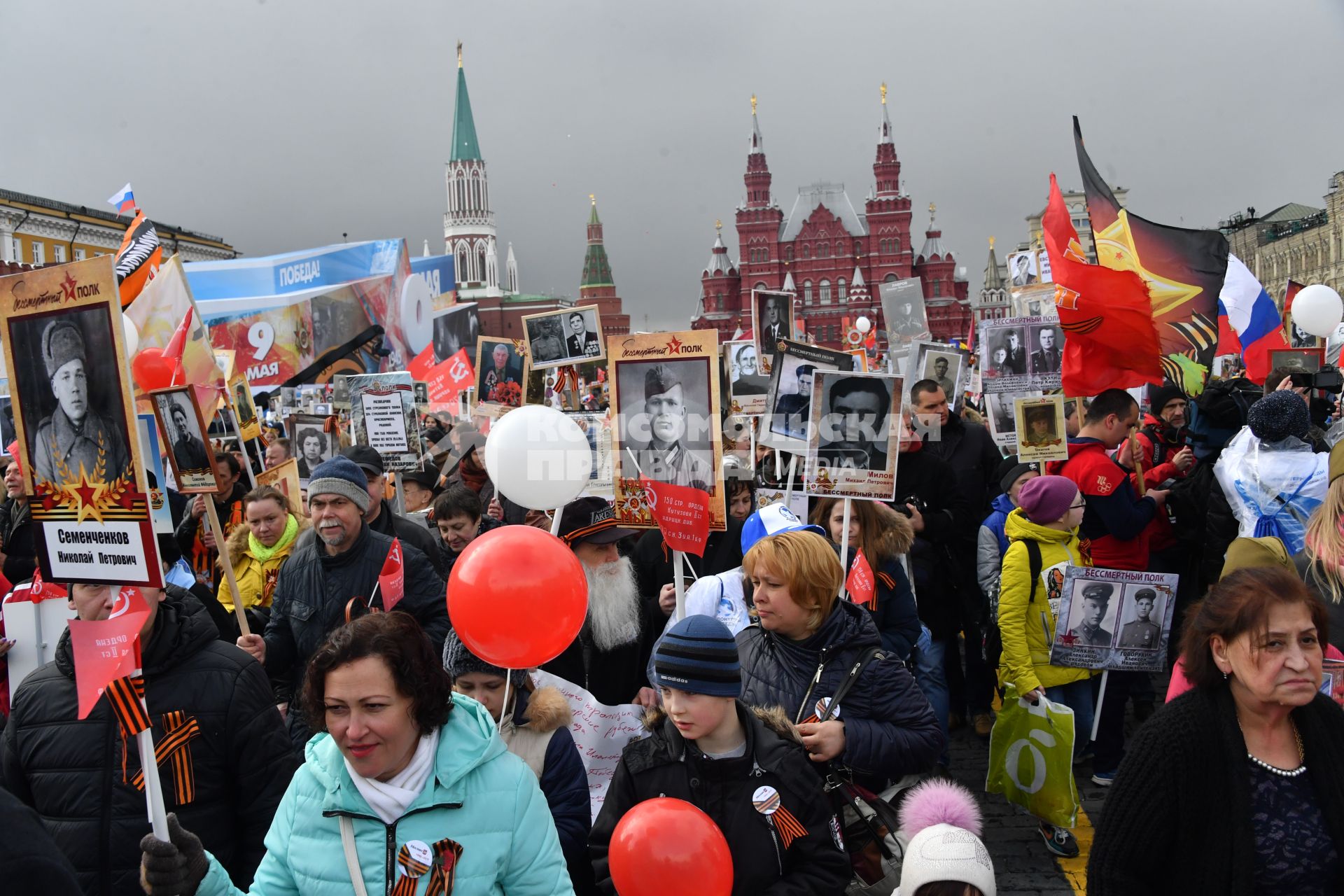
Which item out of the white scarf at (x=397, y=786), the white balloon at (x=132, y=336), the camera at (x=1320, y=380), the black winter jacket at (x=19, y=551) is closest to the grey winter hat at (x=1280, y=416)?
the camera at (x=1320, y=380)

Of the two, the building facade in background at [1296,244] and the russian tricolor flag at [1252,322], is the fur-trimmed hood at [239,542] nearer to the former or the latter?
the russian tricolor flag at [1252,322]

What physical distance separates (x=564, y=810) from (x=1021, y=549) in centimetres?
298

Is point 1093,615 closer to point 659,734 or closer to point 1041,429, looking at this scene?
point 1041,429

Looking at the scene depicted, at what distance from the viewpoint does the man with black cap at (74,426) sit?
2.70 meters

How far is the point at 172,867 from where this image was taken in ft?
7.66

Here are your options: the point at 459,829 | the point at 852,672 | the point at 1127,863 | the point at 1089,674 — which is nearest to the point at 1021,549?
the point at 1089,674

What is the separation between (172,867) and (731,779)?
1.30m

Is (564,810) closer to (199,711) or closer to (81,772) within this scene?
(199,711)

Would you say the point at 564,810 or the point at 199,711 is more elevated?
the point at 199,711

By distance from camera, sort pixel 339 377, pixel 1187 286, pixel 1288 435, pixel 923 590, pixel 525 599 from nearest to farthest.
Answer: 1. pixel 525 599
2. pixel 1288 435
3. pixel 923 590
4. pixel 1187 286
5. pixel 339 377

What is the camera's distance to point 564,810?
10.4ft

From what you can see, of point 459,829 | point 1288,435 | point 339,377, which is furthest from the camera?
point 339,377

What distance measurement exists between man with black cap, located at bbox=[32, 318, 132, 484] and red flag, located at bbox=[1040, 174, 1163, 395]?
5362 millimetres

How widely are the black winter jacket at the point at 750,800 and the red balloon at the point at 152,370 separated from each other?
3.81 meters
